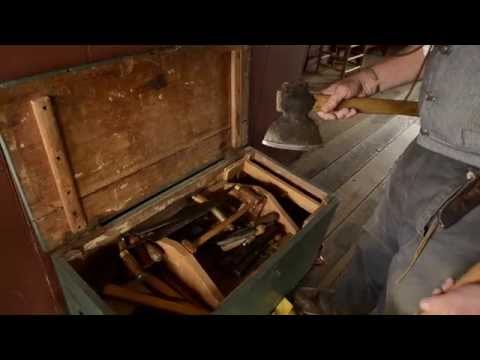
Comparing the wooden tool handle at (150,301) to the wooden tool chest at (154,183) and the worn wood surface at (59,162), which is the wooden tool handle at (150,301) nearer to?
the wooden tool chest at (154,183)

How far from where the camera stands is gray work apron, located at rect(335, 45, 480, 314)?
0.74 meters

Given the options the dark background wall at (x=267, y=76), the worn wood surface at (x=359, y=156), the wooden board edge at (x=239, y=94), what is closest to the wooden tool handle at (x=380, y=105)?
the wooden board edge at (x=239, y=94)

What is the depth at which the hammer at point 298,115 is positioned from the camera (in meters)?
0.84

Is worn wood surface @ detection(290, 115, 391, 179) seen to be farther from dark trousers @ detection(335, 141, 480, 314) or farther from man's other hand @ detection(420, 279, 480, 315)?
man's other hand @ detection(420, 279, 480, 315)

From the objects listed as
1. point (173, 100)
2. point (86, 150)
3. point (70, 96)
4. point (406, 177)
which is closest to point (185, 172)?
point (173, 100)

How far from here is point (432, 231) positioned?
32.1 inches

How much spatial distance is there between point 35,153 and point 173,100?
419 mm

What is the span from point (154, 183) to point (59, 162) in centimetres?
35

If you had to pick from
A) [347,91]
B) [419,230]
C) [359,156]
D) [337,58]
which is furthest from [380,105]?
[337,58]

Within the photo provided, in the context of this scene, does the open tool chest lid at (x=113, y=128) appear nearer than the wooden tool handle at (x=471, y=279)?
No

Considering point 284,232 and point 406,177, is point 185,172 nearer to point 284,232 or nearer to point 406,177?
point 284,232

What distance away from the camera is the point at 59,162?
0.77 m

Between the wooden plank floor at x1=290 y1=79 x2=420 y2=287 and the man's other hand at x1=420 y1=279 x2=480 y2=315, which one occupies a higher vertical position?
the man's other hand at x1=420 y1=279 x2=480 y2=315

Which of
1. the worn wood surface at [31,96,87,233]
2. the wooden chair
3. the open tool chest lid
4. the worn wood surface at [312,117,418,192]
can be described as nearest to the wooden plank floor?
the worn wood surface at [312,117,418,192]
